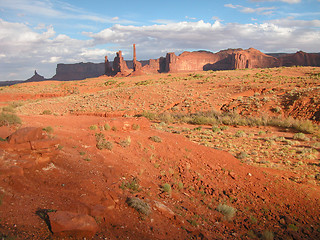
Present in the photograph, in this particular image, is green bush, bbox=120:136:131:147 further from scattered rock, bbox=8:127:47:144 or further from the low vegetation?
the low vegetation

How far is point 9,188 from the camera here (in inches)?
169

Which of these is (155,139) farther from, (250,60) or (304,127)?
(250,60)

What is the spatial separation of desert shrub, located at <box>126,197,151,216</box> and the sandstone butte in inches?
3263

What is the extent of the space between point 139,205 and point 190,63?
387 feet

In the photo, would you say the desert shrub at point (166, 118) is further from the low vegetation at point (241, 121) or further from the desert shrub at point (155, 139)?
the desert shrub at point (155, 139)

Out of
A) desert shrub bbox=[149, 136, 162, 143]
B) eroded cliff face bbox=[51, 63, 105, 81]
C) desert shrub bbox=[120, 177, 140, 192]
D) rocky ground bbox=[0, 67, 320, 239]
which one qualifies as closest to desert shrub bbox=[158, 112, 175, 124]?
rocky ground bbox=[0, 67, 320, 239]

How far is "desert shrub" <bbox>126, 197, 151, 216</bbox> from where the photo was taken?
4.68 m

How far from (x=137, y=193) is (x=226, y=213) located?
2420mm

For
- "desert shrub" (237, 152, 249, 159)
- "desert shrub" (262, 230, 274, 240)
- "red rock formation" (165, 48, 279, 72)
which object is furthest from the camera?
"red rock formation" (165, 48, 279, 72)

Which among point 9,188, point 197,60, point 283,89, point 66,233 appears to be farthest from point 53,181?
point 197,60

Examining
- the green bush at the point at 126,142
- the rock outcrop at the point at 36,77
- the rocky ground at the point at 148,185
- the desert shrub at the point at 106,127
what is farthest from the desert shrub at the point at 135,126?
the rock outcrop at the point at 36,77

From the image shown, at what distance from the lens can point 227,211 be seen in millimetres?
5879

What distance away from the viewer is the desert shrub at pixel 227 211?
579 cm

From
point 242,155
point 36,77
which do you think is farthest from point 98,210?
point 36,77
